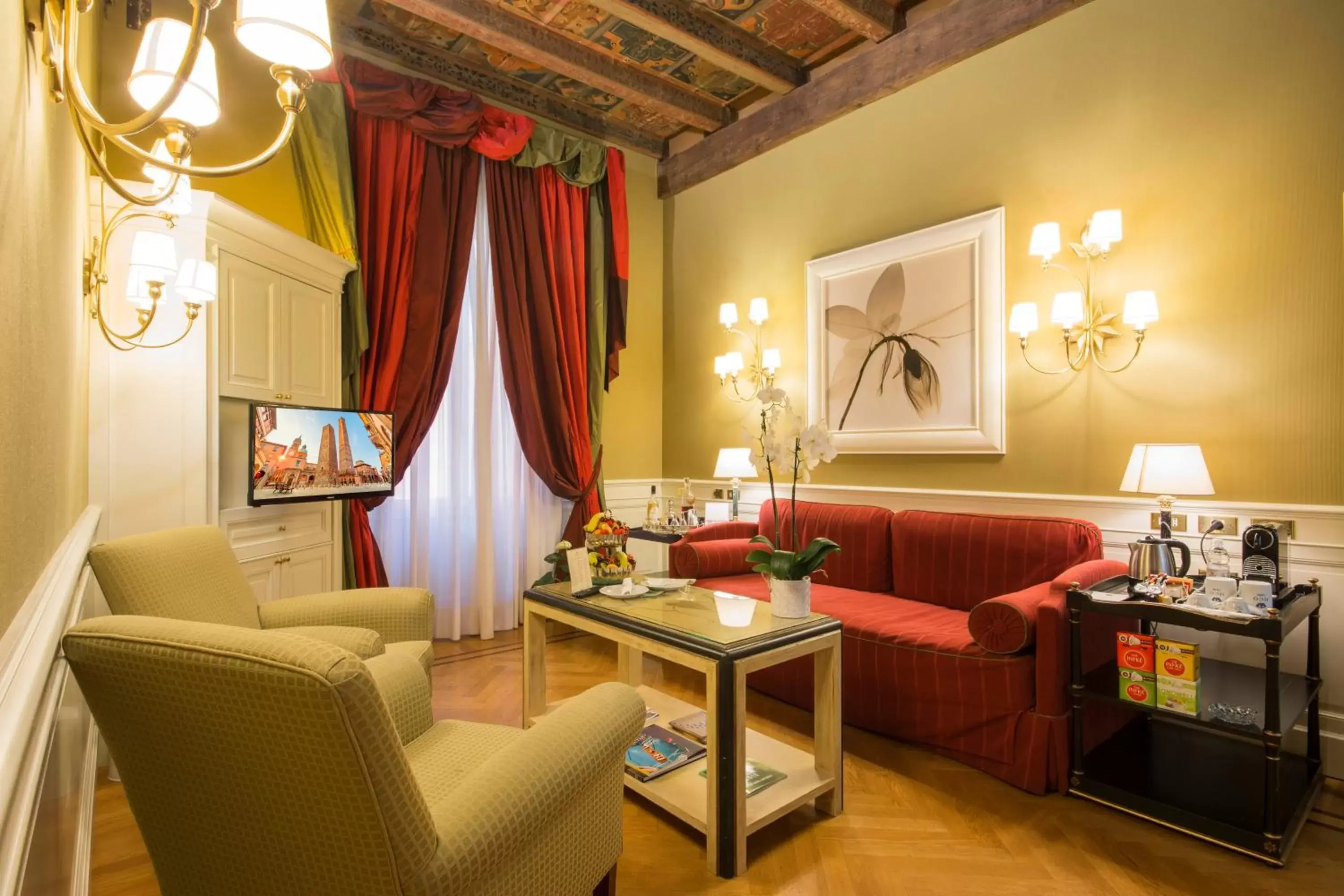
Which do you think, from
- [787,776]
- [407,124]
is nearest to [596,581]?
[787,776]

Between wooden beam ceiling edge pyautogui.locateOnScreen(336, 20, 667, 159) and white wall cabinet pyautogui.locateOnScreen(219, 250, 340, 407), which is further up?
wooden beam ceiling edge pyautogui.locateOnScreen(336, 20, 667, 159)

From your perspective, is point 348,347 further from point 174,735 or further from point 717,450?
point 174,735

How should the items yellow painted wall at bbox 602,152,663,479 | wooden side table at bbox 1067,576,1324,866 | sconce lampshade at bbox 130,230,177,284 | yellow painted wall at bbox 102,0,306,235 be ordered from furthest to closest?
yellow painted wall at bbox 602,152,663,479 → yellow painted wall at bbox 102,0,306,235 → sconce lampshade at bbox 130,230,177,284 → wooden side table at bbox 1067,576,1324,866

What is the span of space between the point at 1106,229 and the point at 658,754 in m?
2.66

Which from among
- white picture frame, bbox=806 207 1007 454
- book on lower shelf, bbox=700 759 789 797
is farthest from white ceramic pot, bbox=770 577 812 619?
white picture frame, bbox=806 207 1007 454

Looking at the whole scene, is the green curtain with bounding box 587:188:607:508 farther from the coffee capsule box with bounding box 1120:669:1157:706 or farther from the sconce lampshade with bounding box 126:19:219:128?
the sconce lampshade with bounding box 126:19:219:128

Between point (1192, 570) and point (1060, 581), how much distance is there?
60 cm

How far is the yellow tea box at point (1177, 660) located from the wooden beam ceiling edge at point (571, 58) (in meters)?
3.92

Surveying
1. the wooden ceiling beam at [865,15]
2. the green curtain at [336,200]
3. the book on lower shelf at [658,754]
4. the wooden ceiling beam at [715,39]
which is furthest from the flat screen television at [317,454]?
the wooden ceiling beam at [865,15]

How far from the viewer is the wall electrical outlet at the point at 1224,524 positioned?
2.51m

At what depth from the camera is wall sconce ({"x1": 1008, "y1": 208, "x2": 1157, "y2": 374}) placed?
2.75 metres

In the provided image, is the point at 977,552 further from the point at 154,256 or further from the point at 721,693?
the point at 154,256

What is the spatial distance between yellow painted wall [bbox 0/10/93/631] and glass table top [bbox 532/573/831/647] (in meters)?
1.48

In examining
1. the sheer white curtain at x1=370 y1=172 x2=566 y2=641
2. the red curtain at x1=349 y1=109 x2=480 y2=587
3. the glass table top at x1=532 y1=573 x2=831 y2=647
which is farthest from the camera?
the sheer white curtain at x1=370 y1=172 x2=566 y2=641
